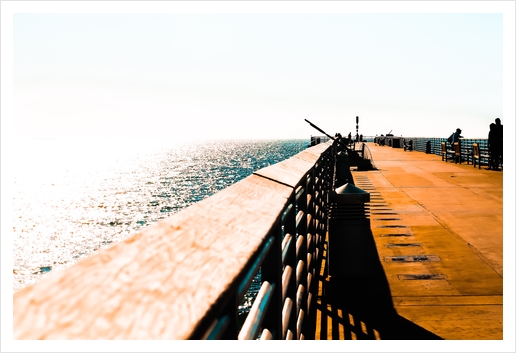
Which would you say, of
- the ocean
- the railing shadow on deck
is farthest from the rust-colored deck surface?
the ocean

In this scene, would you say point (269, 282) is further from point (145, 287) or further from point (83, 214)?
point (83, 214)

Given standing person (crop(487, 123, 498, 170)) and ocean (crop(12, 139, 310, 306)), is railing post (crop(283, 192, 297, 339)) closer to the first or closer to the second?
standing person (crop(487, 123, 498, 170))

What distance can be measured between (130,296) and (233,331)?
0.50 metres

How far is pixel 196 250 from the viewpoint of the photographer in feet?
3.93

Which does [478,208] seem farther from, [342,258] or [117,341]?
[117,341]

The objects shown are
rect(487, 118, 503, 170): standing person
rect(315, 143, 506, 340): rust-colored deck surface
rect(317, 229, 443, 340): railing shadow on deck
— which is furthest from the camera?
rect(487, 118, 503, 170): standing person

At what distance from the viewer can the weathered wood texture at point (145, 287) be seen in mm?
748

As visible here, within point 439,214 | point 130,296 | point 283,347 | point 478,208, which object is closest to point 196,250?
point 130,296

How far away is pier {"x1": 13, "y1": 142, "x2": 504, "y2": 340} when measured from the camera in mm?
808

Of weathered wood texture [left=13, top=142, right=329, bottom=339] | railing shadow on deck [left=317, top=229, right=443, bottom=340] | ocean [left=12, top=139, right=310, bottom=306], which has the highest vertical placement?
weathered wood texture [left=13, top=142, right=329, bottom=339]

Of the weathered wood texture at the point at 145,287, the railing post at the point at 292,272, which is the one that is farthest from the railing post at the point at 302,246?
the weathered wood texture at the point at 145,287

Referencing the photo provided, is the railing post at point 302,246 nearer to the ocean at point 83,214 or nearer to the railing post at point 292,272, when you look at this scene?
the railing post at point 292,272

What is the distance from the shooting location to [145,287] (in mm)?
912

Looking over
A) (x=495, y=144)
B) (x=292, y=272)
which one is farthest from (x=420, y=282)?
(x=495, y=144)
